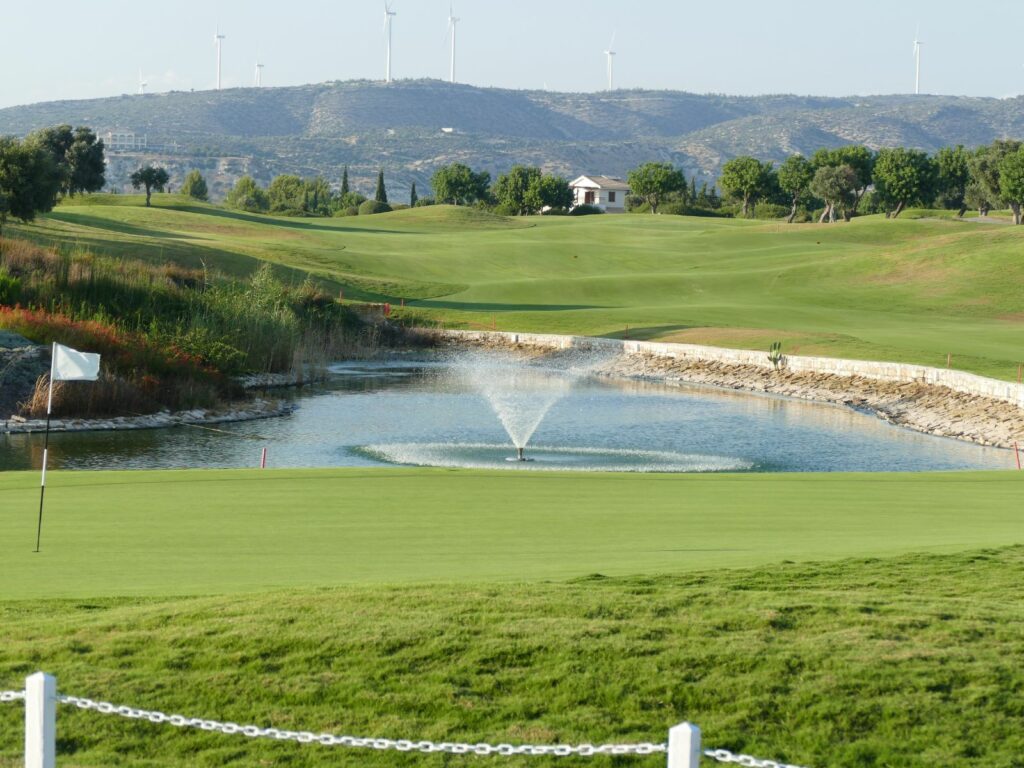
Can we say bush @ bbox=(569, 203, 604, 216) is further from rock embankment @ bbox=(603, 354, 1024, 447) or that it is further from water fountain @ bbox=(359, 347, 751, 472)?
rock embankment @ bbox=(603, 354, 1024, 447)

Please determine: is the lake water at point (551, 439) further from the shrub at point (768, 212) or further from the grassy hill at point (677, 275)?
the shrub at point (768, 212)

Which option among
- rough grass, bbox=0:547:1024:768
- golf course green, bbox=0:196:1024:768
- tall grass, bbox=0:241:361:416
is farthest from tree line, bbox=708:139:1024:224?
rough grass, bbox=0:547:1024:768

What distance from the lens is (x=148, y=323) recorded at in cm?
4284

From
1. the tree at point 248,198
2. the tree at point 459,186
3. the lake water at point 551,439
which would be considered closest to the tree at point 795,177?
the tree at point 459,186

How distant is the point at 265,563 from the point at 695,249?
89546 millimetres

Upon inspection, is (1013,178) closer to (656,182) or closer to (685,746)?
(656,182)

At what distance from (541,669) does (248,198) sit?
561ft

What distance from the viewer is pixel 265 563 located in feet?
40.0

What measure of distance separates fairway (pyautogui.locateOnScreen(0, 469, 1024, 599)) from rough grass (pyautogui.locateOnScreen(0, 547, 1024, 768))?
135 cm

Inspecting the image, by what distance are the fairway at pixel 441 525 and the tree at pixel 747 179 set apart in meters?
136

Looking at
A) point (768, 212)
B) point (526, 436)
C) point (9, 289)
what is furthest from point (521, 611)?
point (768, 212)

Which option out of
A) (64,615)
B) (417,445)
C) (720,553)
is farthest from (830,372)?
(64,615)

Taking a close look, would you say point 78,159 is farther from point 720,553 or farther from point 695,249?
point 720,553

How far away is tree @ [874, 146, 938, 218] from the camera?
132 metres
